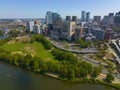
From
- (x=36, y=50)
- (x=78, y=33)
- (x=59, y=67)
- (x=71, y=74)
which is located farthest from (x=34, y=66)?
(x=78, y=33)

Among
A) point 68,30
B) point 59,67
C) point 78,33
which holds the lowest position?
point 59,67

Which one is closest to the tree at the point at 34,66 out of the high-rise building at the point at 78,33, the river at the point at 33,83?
the river at the point at 33,83

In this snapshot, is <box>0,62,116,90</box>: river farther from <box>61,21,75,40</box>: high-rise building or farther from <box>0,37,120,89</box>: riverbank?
<box>61,21,75,40</box>: high-rise building

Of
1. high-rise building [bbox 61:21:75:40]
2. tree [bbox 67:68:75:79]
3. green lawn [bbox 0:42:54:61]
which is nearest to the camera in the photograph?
tree [bbox 67:68:75:79]

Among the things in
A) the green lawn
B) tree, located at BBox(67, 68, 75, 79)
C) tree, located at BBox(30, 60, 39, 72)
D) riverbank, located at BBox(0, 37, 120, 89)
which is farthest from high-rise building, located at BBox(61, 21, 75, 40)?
tree, located at BBox(67, 68, 75, 79)

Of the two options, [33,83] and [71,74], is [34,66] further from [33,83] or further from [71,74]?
[71,74]

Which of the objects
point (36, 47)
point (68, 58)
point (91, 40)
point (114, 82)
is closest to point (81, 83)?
point (114, 82)
